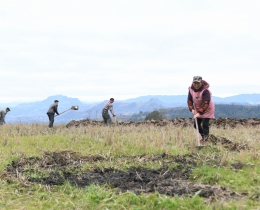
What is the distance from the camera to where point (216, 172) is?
4289 millimetres

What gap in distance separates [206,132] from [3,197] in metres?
5.30

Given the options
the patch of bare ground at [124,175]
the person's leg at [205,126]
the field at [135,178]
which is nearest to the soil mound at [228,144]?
the field at [135,178]

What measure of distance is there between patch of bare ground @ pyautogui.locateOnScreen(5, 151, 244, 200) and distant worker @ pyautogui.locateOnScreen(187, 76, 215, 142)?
162 cm

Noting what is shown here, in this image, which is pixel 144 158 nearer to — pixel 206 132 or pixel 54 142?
pixel 206 132

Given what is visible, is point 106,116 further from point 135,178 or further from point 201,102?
point 135,178

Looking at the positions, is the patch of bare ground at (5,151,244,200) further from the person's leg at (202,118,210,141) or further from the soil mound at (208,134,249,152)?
the person's leg at (202,118,210,141)

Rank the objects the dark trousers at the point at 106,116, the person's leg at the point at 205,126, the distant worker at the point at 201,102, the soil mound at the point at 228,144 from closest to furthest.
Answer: the soil mound at the point at 228,144
the distant worker at the point at 201,102
the person's leg at the point at 205,126
the dark trousers at the point at 106,116

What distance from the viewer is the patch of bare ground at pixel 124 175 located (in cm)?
384

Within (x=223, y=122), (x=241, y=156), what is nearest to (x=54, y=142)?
(x=241, y=156)

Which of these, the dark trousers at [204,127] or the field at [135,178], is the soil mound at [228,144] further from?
the dark trousers at [204,127]

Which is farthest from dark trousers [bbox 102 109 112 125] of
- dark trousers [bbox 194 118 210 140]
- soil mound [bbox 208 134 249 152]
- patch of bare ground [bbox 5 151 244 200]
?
patch of bare ground [bbox 5 151 244 200]

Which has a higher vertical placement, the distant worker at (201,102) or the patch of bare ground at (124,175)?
the distant worker at (201,102)

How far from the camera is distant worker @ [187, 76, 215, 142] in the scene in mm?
7000

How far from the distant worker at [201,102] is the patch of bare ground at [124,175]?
1618mm
